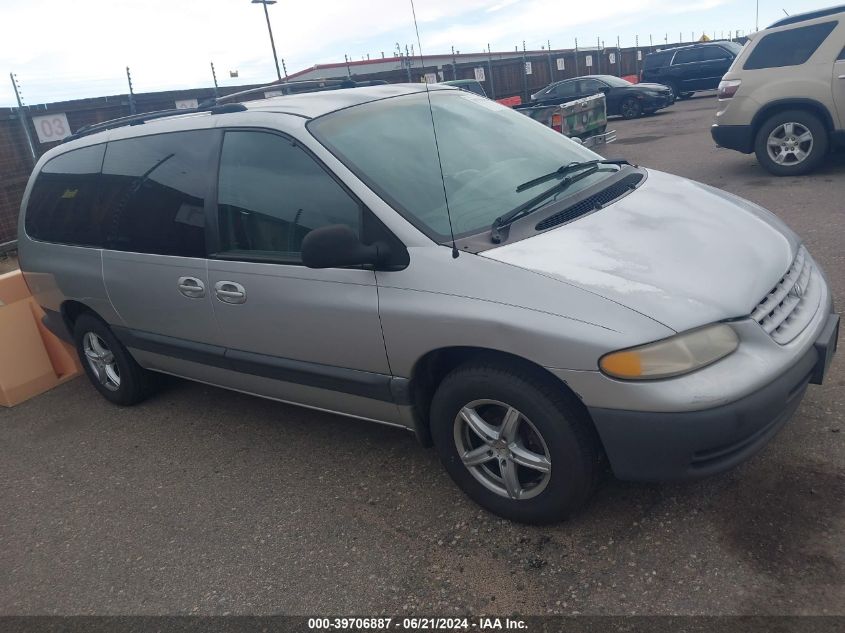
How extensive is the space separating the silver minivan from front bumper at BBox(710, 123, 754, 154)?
5.61 meters

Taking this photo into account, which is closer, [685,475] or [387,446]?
[685,475]

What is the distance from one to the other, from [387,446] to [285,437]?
2.24 feet

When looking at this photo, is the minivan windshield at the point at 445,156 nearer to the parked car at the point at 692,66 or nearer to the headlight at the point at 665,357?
the headlight at the point at 665,357

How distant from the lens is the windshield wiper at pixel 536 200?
2.86 meters

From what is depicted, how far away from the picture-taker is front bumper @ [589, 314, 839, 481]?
2.36m

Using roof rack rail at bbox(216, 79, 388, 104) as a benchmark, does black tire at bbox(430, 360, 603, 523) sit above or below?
below

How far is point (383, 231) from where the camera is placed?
2891 mm

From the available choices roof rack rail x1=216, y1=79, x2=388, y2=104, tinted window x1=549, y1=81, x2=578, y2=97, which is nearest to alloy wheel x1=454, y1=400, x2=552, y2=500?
roof rack rail x1=216, y1=79, x2=388, y2=104

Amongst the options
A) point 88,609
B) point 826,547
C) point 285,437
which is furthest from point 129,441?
point 826,547

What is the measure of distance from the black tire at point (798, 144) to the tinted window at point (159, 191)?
7.21 metres

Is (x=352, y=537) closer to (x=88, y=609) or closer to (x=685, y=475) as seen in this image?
(x=88, y=609)

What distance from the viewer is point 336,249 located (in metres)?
2.76

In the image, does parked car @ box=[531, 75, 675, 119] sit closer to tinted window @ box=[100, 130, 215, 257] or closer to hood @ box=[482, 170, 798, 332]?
tinted window @ box=[100, 130, 215, 257]

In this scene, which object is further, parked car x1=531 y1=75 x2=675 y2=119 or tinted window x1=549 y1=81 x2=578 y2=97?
tinted window x1=549 y1=81 x2=578 y2=97
